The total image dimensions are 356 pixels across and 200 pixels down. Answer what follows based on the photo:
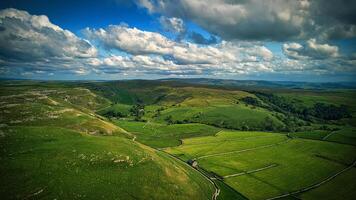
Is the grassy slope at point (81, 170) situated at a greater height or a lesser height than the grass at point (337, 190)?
greater

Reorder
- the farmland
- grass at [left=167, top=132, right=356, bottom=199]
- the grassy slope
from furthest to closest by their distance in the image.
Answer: grass at [left=167, top=132, right=356, bottom=199]
the farmland
the grassy slope

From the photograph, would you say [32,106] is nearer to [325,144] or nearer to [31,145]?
[31,145]

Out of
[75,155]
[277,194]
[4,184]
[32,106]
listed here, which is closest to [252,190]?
[277,194]

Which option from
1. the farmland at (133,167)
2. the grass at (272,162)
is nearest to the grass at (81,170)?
the farmland at (133,167)

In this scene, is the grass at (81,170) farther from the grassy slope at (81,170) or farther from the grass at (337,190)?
the grass at (337,190)

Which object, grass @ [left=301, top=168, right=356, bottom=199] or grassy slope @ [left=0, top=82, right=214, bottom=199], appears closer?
grassy slope @ [left=0, top=82, right=214, bottom=199]

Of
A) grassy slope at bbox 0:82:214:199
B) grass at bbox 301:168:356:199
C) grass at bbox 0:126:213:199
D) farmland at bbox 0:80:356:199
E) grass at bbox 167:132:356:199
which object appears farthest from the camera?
grass at bbox 167:132:356:199

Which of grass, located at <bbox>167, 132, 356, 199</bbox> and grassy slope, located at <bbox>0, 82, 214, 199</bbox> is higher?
grassy slope, located at <bbox>0, 82, 214, 199</bbox>

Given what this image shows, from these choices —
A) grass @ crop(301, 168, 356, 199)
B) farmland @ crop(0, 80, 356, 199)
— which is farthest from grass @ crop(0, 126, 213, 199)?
grass @ crop(301, 168, 356, 199)

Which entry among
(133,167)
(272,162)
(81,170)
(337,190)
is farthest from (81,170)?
(272,162)

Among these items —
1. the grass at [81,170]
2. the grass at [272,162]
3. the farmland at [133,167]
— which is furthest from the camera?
the grass at [272,162]

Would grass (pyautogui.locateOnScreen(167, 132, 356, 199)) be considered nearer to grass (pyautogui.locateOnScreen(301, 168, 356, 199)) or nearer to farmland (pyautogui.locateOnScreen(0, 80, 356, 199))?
farmland (pyautogui.locateOnScreen(0, 80, 356, 199))

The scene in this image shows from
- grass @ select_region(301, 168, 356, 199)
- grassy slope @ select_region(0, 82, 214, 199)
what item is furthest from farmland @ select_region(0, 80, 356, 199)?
grass @ select_region(301, 168, 356, 199)
